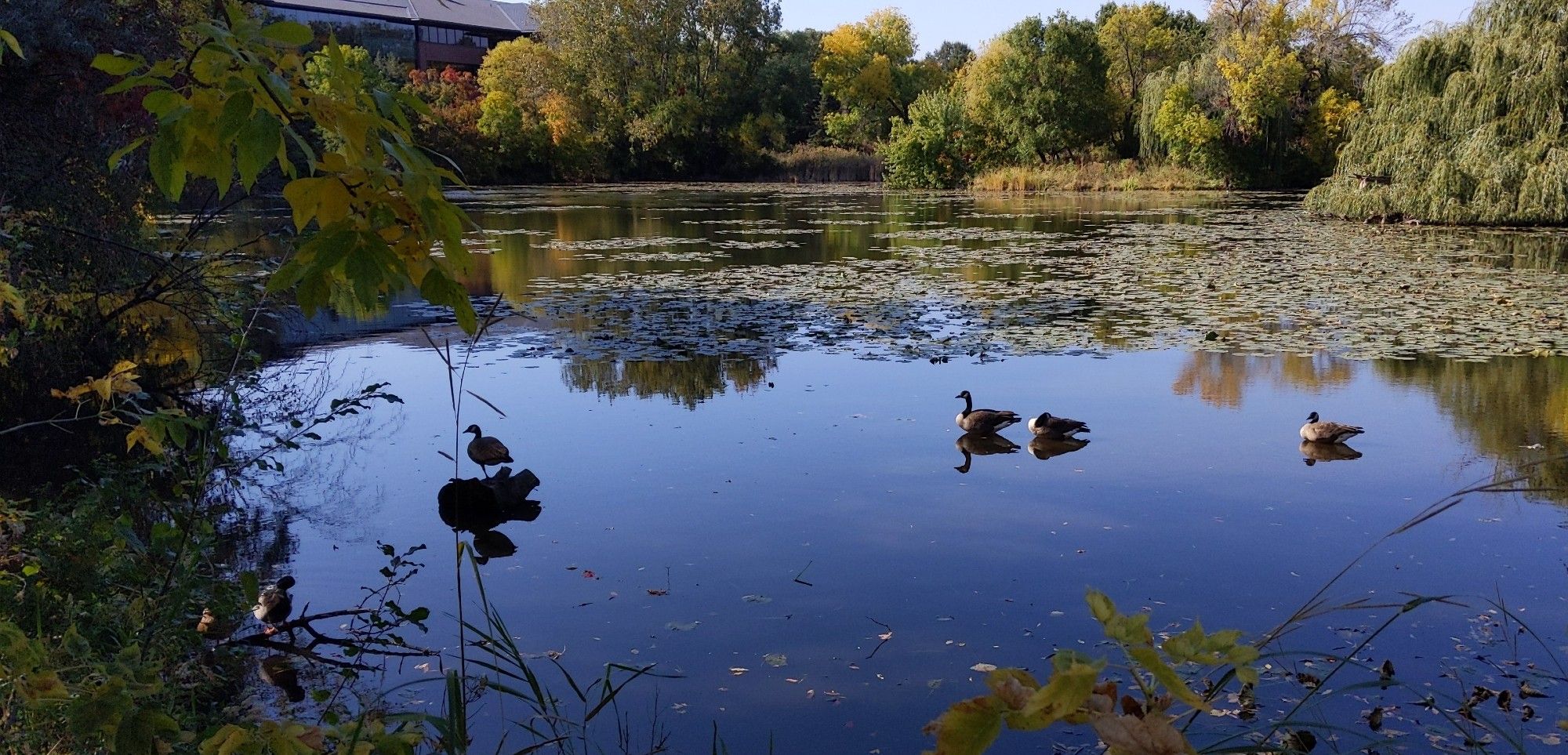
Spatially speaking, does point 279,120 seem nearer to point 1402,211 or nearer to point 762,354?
point 762,354

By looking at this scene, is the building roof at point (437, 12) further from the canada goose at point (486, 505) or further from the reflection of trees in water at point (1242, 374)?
the canada goose at point (486, 505)

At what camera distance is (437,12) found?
176 ft

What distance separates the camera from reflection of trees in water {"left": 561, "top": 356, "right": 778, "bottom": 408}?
25.0 ft

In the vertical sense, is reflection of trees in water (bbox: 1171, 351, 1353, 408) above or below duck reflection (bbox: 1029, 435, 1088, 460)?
above

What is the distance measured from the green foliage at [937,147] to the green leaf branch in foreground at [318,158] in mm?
36779

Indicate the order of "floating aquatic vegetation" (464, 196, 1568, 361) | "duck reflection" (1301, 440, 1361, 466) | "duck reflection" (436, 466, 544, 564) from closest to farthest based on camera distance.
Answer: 1. "duck reflection" (436, 466, 544, 564)
2. "duck reflection" (1301, 440, 1361, 466)
3. "floating aquatic vegetation" (464, 196, 1568, 361)

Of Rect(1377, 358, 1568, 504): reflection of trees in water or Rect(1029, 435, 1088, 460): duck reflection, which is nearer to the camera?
Rect(1377, 358, 1568, 504): reflection of trees in water

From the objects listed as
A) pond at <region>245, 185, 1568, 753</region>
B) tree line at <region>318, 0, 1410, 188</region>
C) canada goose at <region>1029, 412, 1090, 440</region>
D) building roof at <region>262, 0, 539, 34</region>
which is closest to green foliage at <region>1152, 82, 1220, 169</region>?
tree line at <region>318, 0, 1410, 188</region>

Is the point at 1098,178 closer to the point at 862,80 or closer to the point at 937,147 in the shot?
the point at 937,147

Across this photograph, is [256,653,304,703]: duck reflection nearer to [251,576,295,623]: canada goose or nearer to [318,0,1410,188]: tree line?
[251,576,295,623]: canada goose

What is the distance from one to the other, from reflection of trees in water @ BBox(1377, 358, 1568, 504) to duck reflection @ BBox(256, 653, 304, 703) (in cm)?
492

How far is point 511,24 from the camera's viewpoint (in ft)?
190

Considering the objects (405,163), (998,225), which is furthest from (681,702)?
(998,225)

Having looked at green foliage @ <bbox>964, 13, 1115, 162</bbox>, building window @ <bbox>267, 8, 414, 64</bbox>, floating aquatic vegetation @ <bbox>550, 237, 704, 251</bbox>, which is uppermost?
building window @ <bbox>267, 8, 414, 64</bbox>
